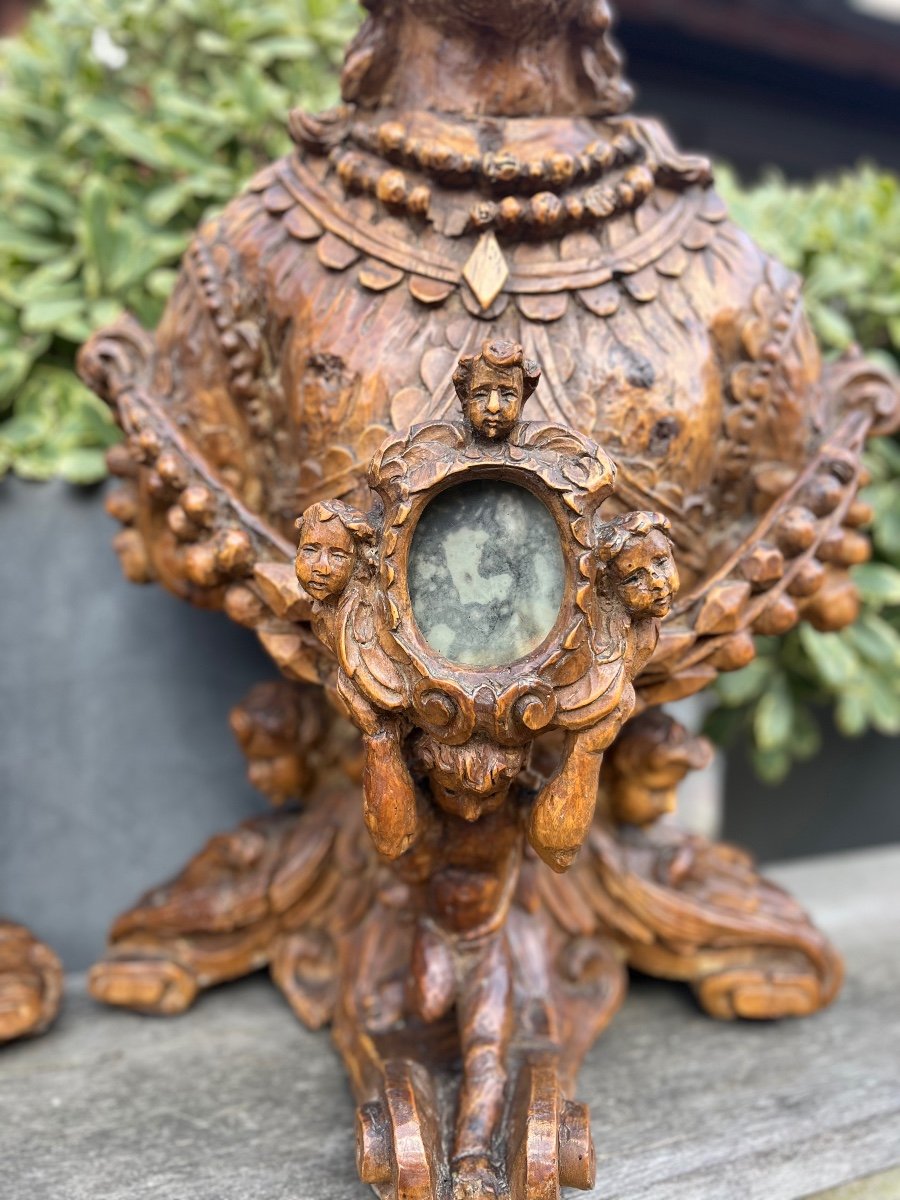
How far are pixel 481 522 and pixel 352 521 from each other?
3.1 inches

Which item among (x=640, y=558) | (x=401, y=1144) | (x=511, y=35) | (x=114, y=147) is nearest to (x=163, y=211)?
(x=114, y=147)

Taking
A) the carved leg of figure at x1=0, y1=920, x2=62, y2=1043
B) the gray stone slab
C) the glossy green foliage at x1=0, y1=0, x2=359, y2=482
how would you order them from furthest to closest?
the glossy green foliage at x1=0, y1=0, x2=359, y2=482
the carved leg of figure at x1=0, y1=920, x2=62, y2=1043
the gray stone slab

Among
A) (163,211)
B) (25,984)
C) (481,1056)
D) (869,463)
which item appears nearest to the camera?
(481,1056)

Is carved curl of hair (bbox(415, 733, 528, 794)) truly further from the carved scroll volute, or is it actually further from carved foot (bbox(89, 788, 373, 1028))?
carved foot (bbox(89, 788, 373, 1028))

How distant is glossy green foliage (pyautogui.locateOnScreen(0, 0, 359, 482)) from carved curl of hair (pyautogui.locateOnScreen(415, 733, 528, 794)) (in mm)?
743

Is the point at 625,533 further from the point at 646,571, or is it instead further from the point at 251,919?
the point at 251,919

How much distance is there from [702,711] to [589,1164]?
107 cm

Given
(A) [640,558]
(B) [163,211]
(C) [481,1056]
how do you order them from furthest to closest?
(B) [163,211]
(C) [481,1056]
(A) [640,558]

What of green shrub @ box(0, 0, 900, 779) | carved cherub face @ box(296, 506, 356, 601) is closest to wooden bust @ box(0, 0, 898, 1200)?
carved cherub face @ box(296, 506, 356, 601)

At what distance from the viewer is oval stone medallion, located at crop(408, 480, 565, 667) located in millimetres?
747

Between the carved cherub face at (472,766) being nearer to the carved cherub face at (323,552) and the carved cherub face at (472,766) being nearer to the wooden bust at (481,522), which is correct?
the wooden bust at (481,522)

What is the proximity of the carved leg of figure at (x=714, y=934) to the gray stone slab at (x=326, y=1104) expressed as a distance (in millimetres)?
38

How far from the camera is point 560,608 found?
29.2 inches

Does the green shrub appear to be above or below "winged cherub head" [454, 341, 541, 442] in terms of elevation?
above
